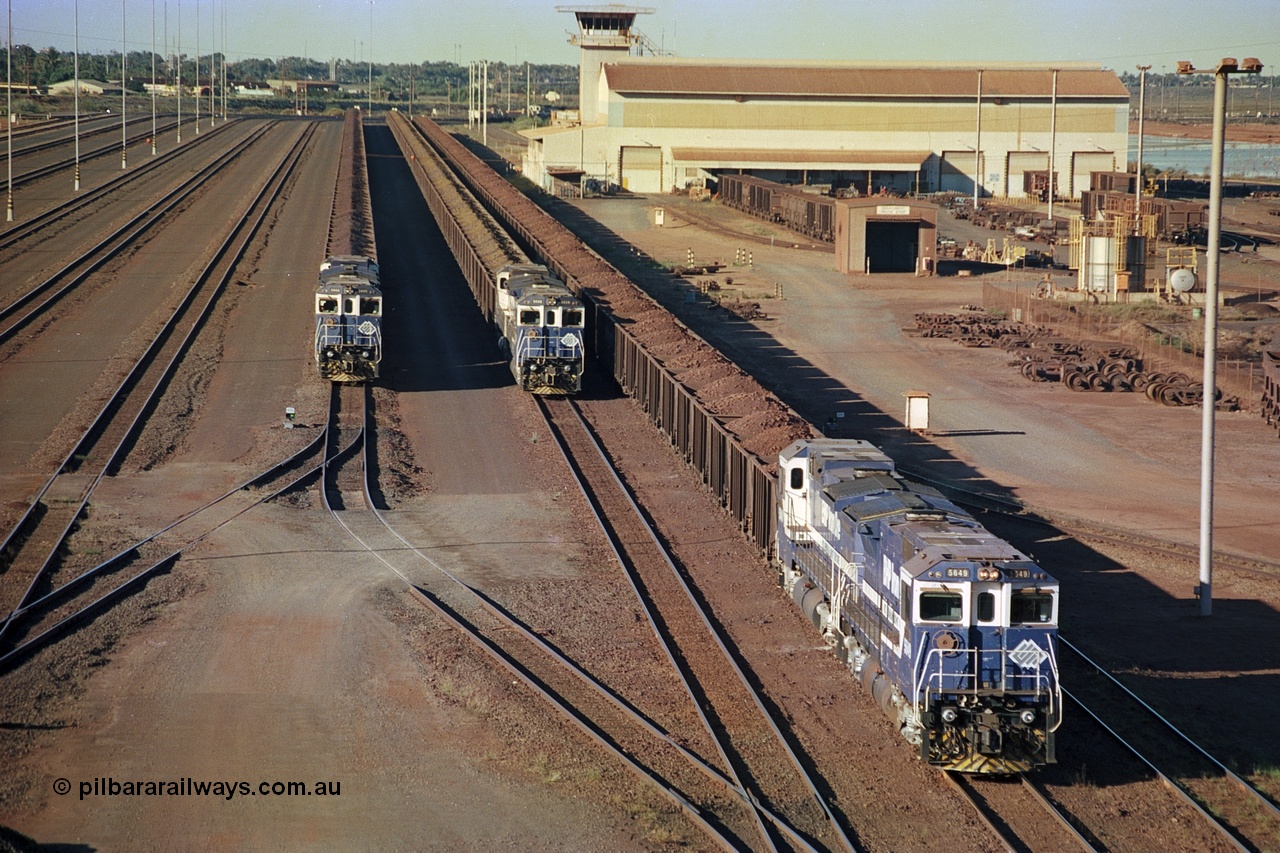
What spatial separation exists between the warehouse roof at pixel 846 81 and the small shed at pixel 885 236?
42.2 m

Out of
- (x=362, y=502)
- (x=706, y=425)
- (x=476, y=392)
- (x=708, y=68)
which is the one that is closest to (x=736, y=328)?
(x=476, y=392)

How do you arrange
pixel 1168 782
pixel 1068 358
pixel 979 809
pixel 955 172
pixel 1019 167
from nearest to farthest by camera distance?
pixel 979 809 → pixel 1168 782 → pixel 1068 358 → pixel 955 172 → pixel 1019 167

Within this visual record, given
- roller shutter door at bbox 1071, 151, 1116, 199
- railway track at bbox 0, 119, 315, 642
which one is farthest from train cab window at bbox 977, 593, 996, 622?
roller shutter door at bbox 1071, 151, 1116, 199

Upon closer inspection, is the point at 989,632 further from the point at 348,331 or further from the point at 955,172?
the point at 955,172

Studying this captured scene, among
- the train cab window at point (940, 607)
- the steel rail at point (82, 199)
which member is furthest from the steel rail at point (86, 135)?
the train cab window at point (940, 607)

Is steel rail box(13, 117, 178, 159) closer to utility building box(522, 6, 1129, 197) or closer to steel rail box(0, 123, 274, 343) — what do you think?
steel rail box(0, 123, 274, 343)

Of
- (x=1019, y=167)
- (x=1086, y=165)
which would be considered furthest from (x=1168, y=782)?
(x=1086, y=165)

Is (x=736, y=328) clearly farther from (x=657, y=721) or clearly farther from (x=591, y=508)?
(x=657, y=721)

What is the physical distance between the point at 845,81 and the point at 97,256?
69945 mm

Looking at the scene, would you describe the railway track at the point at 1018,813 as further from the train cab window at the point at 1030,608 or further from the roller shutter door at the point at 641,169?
the roller shutter door at the point at 641,169

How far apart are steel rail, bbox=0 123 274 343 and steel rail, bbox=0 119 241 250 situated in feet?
14.2

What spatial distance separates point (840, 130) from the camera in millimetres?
112875

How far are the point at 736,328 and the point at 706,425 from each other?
981 inches

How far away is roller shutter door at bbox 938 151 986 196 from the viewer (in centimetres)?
11325
